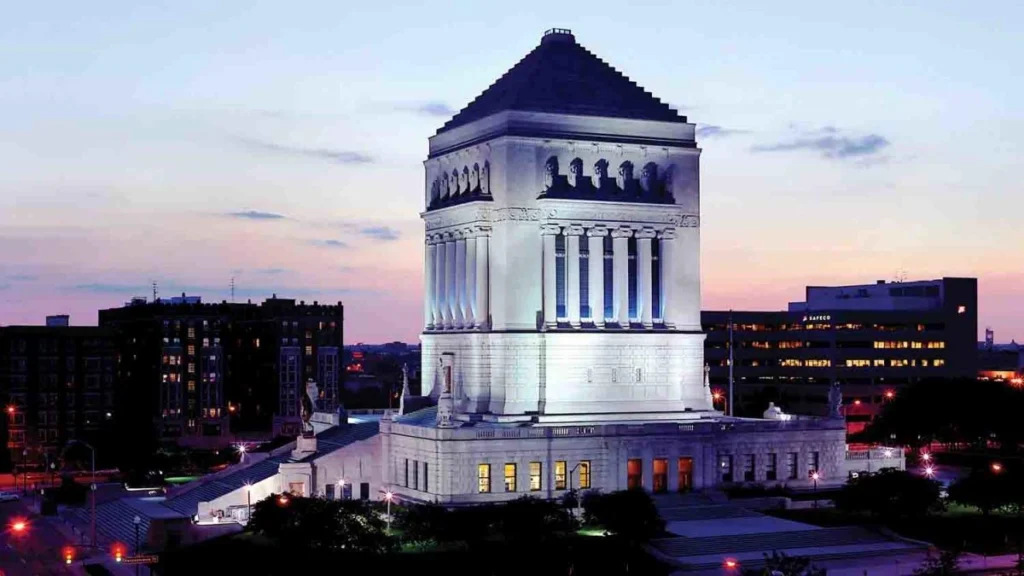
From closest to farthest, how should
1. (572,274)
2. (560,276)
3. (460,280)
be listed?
(572,274), (560,276), (460,280)

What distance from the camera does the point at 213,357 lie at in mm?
193750

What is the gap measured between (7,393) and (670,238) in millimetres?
86960

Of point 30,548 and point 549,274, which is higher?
point 549,274

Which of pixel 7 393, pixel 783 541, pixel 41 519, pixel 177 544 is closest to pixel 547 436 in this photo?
pixel 783 541

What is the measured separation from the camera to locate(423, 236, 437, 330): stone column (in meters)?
118

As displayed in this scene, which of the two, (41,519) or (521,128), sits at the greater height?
(521,128)

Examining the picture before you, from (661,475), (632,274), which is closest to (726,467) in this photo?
(661,475)

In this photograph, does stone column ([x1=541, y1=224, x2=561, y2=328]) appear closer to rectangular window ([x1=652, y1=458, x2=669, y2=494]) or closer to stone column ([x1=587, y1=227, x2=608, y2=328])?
stone column ([x1=587, y1=227, x2=608, y2=328])

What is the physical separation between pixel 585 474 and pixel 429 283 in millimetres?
24995

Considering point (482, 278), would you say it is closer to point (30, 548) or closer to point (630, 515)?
point (630, 515)

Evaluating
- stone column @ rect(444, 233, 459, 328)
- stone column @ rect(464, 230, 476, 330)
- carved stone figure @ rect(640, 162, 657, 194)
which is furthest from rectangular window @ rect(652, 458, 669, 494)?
carved stone figure @ rect(640, 162, 657, 194)

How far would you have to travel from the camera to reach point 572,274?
109 metres

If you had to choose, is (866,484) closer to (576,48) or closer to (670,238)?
(670,238)

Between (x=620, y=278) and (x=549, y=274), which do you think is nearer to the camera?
(x=549, y=274)
